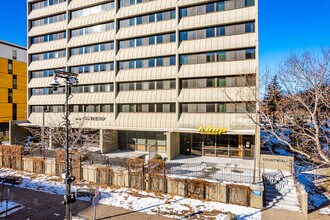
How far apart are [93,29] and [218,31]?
19317mm

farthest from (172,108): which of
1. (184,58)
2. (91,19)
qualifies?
(91,19)

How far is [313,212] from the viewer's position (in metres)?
13.6

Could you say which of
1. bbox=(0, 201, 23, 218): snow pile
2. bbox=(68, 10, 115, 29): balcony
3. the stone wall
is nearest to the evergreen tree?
the stone wall

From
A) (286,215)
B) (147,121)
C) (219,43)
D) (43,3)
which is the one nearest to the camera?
(286,215)

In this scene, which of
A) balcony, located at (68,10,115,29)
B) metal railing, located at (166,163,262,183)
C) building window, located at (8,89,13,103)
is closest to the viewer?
metal railing, located at (166,163,262,183)

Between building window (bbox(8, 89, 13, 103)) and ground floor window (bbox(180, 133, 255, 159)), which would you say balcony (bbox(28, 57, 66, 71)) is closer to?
building window (bbox(8, 89, 13, 103))

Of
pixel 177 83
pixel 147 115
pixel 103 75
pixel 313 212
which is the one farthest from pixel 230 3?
pixel 313 212

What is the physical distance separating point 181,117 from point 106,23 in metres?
18.7

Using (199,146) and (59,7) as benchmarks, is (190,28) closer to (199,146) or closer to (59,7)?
(199,146)

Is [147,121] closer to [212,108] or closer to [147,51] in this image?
[212,108]

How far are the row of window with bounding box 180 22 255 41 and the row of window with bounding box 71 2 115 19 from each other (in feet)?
41.7

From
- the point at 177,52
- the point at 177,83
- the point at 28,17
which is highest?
the point at 28,17

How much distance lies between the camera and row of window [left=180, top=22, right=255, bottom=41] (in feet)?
79.3

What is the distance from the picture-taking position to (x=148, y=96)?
2794 centimetres
